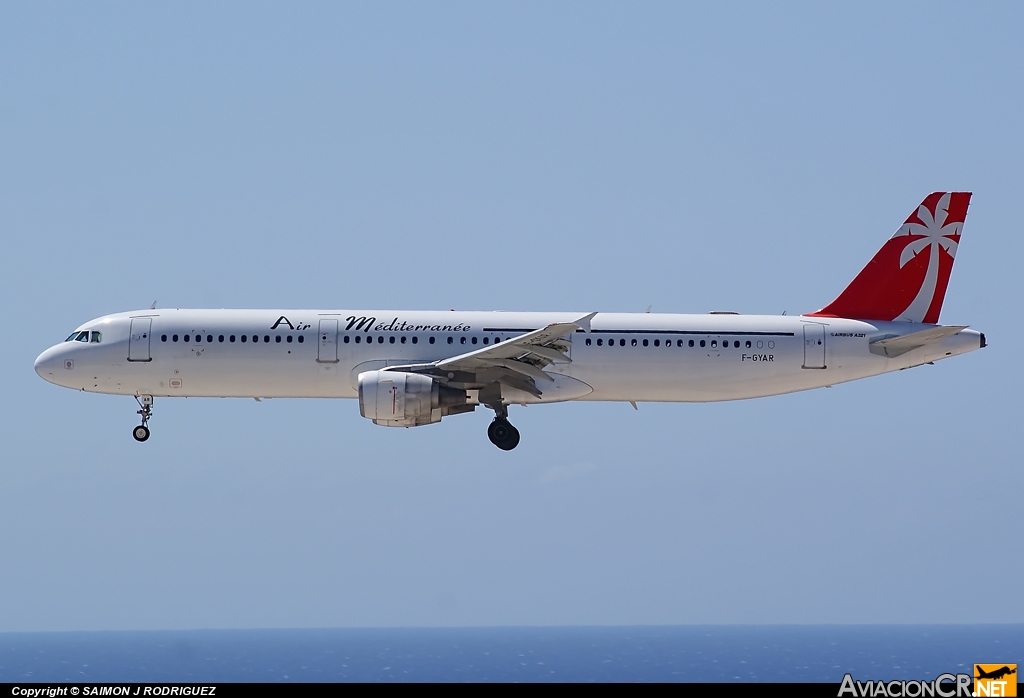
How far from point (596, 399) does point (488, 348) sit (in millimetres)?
4581

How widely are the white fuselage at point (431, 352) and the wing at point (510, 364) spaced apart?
0.59 meters

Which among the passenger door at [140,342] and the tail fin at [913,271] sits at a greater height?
the tail fin at [913,271]

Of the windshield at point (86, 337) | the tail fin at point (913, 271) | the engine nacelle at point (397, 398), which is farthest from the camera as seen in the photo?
the tail fin at point (913, 271)

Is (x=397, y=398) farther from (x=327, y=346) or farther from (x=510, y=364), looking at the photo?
(x=510, y=364)

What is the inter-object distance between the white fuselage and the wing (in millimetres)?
586

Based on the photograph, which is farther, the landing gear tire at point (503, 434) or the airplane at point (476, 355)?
the landing gear tire at point (503, 434)

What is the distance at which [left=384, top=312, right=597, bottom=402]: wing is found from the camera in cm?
3491

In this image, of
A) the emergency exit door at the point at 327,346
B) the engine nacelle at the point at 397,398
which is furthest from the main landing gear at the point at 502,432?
the emergency exit door at the point at 327,346

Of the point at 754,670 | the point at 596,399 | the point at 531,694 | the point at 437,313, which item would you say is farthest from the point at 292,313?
the point at 754,670

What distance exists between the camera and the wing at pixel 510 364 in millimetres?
34906

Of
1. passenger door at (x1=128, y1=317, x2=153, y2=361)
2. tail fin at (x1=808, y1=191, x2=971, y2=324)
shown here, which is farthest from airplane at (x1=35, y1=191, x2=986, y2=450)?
tail fin at (x1=808, y1=191, x2=971, y2=324)

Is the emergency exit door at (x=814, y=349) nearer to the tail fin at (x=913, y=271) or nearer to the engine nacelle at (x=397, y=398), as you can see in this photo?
the tail fin at (x=913, y=271)

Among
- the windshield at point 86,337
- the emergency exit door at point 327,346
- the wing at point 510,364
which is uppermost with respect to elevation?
the windshield at point 86,337

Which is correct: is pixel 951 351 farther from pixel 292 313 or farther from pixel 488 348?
pixel 292 313
